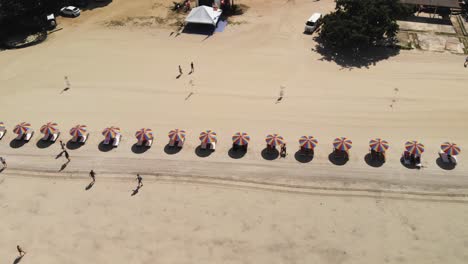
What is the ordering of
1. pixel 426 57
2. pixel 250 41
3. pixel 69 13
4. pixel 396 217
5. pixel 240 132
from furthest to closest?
1. pixel 69 13
2. pixel 250 41
3. pixel 426 57
4. pixel 240 132
5. pixel 396 217

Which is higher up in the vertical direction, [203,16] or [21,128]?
[203,16]

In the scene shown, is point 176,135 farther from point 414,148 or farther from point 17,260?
point 414,148

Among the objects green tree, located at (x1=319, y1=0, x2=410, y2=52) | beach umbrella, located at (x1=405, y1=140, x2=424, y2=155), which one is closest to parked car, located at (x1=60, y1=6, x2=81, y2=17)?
green tree, located at (x1=319, y1=0, x2=410, y2=52)

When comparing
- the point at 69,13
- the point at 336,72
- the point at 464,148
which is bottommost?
the point at 464,148

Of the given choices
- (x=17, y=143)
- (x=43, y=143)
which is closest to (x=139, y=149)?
(x=43, y=143)

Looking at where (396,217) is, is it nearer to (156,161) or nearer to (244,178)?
(244,178)

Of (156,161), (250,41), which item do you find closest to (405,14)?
(250,41)

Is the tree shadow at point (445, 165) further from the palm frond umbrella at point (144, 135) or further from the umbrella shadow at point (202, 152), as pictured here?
the palm frond umbrella at point (144, 135)

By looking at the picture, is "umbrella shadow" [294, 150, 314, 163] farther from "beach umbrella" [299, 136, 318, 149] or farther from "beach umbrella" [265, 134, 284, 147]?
"beach umbrella" [265, 134, 284, 147]
